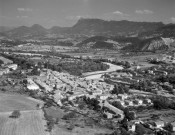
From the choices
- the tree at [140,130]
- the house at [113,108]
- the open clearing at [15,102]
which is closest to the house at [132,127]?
the tree at [140,130]

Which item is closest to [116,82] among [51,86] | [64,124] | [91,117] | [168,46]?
[51,86]

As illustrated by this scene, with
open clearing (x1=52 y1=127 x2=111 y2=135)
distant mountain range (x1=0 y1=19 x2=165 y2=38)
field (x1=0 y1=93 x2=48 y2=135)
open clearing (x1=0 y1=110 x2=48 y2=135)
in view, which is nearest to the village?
open clearing (x1=52 y1=127 x2=111 y2=135)

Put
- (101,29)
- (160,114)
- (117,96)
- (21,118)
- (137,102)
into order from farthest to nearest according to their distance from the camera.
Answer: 1. (101,29)
2. (117,96)
3. (137,102)
4. (160,114)
5. (21,118)

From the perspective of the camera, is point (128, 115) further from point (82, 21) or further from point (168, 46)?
point (82, 21)

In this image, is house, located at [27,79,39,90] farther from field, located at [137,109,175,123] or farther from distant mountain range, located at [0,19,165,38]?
distant mountain range, located at [0,19,165,38]

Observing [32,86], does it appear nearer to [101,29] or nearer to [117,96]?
→ [117,96]

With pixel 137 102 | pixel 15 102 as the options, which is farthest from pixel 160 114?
A: pixel 15 102

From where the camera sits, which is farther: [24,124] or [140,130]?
[24,124]
